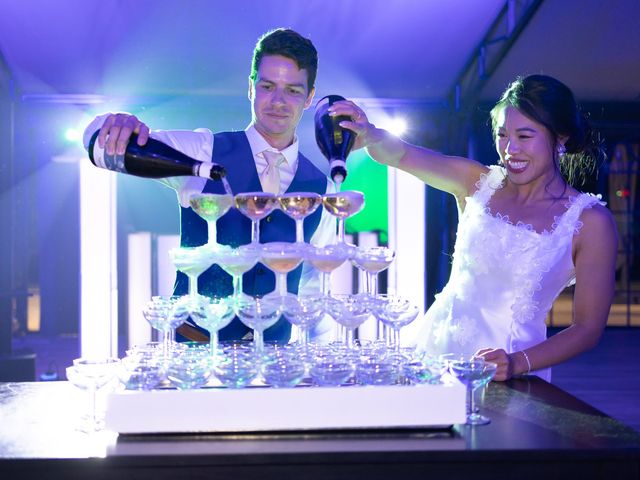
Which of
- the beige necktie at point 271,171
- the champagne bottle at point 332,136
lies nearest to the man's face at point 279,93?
the beige necktie at point 271,171

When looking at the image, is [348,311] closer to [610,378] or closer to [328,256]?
[328,256]

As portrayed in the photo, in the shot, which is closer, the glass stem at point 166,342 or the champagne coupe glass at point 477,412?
the champagne coupe glass at point 477,412

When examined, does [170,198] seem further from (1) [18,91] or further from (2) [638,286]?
(2) [638,286]

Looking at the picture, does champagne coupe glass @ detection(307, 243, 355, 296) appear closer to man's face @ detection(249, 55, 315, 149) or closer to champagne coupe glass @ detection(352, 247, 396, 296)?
champagne coupe glass @ detection(352, 247, 396, 296)

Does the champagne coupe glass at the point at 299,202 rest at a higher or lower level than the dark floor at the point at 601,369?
higher

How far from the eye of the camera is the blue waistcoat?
221 cm

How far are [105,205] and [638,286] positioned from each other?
9.11 meters

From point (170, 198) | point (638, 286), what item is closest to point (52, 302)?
point (170, 198)

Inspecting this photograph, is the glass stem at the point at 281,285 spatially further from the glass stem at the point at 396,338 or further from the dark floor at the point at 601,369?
the dark floor at the point at 601,369

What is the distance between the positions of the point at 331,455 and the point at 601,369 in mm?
6137

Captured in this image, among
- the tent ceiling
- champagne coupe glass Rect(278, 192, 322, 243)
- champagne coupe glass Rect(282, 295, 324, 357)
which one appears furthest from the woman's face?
the tent ceiling

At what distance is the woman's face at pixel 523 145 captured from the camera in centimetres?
229

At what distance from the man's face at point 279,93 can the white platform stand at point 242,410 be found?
0.95 metres

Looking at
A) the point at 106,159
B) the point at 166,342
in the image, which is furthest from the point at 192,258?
the point at 106,159
